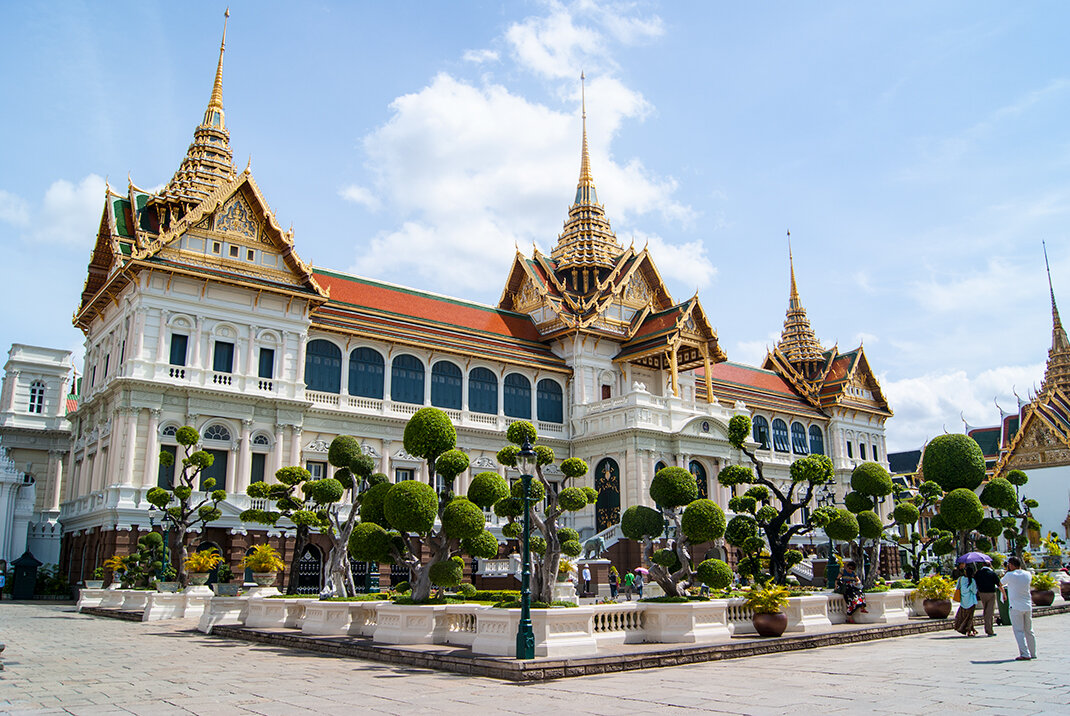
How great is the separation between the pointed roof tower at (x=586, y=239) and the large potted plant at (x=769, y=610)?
32448 mm

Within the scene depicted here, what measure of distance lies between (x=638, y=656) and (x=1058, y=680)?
230 inches

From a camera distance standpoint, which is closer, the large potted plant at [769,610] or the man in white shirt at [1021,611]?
the man in white shirt at [1021,611]

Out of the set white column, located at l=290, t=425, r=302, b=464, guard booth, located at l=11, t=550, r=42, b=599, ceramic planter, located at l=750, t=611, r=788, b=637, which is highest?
white column, located at l=290, t=425, r=302, b=464

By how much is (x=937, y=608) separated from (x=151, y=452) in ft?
82.2

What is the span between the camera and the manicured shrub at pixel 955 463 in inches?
1144

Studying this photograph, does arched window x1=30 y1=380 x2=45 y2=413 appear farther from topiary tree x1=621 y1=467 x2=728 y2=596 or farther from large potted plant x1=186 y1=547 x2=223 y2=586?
topiary tree x1=621 y1=467 x2=728 y2=596

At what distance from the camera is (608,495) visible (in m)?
40.1

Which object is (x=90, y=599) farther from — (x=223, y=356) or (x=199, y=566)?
(x=223, y=356)

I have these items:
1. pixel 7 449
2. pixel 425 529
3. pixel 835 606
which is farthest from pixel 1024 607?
pixel 7 449

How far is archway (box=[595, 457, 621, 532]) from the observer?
3957 centimetres

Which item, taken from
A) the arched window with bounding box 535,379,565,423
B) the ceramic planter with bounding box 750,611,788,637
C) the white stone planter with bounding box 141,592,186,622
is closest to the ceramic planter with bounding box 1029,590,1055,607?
the ceramic planter with bounding box 750,611,788,637

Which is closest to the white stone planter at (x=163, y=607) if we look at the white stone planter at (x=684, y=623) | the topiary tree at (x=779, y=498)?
the white stone planter at (x=684, y=623)

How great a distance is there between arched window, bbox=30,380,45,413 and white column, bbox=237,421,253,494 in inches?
793

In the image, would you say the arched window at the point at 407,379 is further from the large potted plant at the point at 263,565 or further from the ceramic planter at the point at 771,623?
the ceramic planter at the point at 771,623
